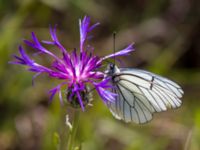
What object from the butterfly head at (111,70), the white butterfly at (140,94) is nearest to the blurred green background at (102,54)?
the white butterfly at (140,94)

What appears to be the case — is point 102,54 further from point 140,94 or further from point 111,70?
point 111,70

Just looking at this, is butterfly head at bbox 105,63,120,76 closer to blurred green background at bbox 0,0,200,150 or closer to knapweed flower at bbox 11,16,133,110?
knapweed flower at bbox 11,16,133,110

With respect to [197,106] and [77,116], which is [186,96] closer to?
[197,106]

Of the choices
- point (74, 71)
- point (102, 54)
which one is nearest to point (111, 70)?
point (74, 71)

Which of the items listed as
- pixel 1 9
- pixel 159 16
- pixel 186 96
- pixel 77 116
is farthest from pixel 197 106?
pixel 77 116

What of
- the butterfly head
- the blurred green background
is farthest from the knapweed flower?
the blurred green background

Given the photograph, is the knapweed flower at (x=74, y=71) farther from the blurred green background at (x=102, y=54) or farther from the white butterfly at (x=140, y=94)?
the blurred green background at (x=102, y=54)

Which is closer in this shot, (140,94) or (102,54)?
(140,94)
